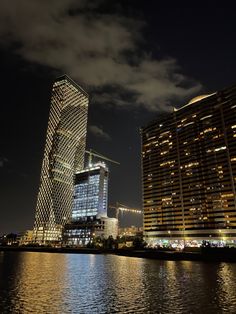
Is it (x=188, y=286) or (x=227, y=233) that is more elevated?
(x=227, y=233)

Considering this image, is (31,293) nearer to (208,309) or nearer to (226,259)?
(208,309)

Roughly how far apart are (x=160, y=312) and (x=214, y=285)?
71.3 ft

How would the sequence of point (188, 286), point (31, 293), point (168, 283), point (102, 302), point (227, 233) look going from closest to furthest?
point (102, 302) < point (31, 293) < point (188, 286) < point (168, 283) < point (227, 233)

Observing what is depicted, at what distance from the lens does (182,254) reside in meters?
129

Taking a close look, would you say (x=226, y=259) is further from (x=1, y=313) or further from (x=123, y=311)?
(x=1, y=313)

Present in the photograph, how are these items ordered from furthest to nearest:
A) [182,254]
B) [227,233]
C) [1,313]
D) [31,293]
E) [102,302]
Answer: [227,233]
[182,254]
[31,293]
[102,302]
[1,313]

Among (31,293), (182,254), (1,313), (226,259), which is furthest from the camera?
(182,254)

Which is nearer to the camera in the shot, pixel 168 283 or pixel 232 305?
pixel 232 305

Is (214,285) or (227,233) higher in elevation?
(227,233)

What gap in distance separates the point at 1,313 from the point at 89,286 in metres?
20.6

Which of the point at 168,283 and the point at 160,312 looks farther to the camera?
the point at 168,283

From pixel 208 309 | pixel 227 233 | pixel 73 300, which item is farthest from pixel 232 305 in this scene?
pixel 227 233

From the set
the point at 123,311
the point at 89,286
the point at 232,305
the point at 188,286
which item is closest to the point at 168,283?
the point at 188,286

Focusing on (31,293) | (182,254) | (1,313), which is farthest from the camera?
(182,254)
